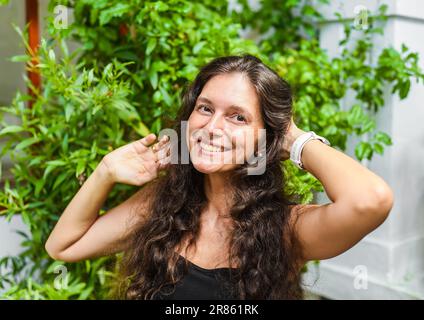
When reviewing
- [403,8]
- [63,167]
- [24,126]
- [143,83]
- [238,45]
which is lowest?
[63,167]

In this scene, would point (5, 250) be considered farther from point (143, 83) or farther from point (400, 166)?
point (400, 166)

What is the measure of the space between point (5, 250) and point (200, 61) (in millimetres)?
922

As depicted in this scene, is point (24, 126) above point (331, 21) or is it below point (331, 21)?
below

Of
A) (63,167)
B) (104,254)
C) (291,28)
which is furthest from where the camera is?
(291,28)

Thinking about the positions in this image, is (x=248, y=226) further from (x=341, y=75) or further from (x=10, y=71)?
(x=10, y=71)

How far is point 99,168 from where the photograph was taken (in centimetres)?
113

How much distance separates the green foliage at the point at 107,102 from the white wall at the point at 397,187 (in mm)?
171

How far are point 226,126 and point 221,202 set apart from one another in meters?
0.22

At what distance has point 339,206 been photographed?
0.88 m

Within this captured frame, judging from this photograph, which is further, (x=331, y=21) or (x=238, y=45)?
(x=331, y=21)

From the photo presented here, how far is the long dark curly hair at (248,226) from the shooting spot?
1.02 meters

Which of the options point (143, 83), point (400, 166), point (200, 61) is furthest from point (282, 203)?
point (400, 166)

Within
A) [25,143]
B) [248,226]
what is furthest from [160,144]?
[25,143]

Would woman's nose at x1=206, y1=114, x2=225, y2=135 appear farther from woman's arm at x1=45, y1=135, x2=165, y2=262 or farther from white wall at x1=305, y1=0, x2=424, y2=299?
white wall at x1=305, y1=0, x2=424, y2=299
